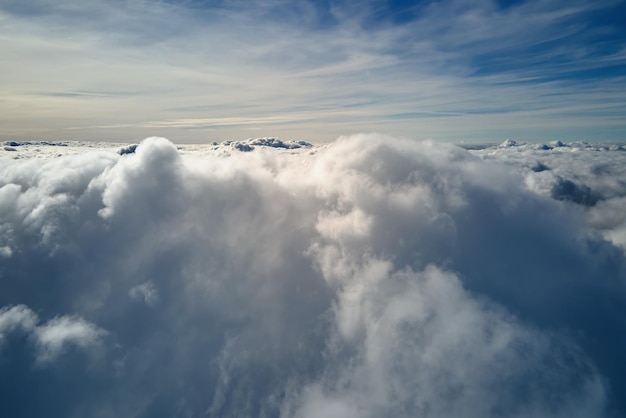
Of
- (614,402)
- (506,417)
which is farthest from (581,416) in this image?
(506,417)

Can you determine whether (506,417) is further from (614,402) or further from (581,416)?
(614,402)
